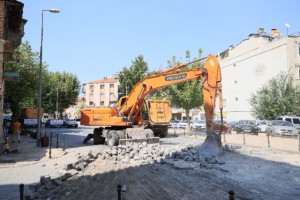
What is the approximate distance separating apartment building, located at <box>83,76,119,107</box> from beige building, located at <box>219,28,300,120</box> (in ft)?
146

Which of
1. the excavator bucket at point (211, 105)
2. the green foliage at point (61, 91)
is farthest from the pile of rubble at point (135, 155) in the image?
the green foliage at point (61, 91)

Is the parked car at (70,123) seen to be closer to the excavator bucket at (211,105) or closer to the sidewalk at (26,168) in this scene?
the sidewalk at (26,168)

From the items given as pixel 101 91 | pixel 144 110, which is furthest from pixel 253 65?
pixel 101 91

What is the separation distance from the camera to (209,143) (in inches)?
494

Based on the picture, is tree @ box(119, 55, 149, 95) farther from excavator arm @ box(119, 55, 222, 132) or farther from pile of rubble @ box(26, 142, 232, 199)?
pile of rubble @ box(26, 142, 232, 199)

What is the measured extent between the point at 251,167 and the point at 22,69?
23.0 metres

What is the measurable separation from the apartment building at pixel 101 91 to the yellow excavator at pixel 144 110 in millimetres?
68249

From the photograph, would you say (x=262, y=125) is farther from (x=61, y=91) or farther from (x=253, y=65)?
(x=61, y=91)

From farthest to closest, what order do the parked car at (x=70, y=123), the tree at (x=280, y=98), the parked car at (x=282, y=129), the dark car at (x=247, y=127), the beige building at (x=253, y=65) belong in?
the parked car at (x=70, y=123) < the beige building at (x=253, y=65) < the tree at (x=280, y=98) < the dark car at (x=247, y=127) < the parked car at (x=282, y=129)

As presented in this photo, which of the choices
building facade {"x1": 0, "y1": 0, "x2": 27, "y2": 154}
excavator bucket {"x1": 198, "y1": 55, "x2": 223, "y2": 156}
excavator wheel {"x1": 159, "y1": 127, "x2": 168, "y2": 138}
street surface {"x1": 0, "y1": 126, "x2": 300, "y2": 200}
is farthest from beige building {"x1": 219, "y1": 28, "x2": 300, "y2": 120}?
building facade {"x1": 0, "y1": 0, "x2": 27, "y2": 154}

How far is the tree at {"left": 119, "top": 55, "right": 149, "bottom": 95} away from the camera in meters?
43.8

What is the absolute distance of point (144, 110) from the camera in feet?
70.9

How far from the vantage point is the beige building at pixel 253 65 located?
36.1 metres

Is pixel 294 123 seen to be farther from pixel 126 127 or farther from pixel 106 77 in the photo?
pixel 106 77
